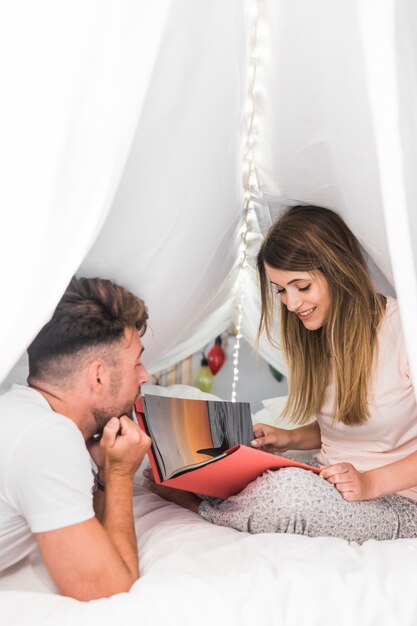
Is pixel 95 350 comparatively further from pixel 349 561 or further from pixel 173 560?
pixel 349 561

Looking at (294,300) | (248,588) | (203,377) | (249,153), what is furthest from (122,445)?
(203,377)

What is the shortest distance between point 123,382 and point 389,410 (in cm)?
60

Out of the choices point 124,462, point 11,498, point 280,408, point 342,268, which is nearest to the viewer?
point 11,498

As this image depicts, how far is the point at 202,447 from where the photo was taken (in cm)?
158

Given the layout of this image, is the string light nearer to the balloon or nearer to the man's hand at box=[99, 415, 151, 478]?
the balloon

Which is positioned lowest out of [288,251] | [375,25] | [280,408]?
[280,408]

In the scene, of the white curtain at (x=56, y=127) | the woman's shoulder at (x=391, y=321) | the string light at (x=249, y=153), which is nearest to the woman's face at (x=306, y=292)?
the woman's shoulder at (x=391, y=321)

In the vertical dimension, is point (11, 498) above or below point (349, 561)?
above

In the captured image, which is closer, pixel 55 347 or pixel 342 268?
pixel 55 347

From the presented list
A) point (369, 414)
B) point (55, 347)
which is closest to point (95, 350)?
point (55, 347)

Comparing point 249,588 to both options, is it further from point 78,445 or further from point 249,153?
point 249,153

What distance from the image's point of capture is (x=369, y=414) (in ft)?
5.20

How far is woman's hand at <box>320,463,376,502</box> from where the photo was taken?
1.37m

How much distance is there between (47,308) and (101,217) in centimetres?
16
